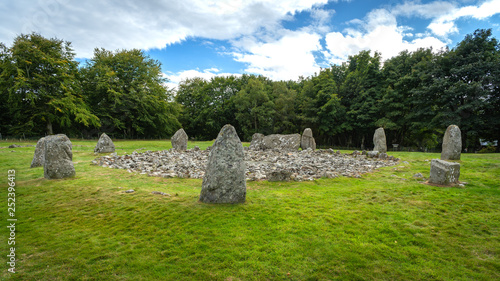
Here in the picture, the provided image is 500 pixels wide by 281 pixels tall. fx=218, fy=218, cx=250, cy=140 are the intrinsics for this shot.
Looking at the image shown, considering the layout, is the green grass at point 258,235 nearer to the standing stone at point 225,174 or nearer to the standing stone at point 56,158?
the standing stone at point 225,174

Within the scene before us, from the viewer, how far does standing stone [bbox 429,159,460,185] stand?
25.9ft

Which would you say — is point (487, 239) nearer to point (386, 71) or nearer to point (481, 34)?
point (481, 34)

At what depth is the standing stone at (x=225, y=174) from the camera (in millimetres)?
5848

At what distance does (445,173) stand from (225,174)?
26.2ft

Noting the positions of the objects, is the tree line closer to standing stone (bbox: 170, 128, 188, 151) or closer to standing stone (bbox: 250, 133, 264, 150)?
standing stone (bbox: 250, 133, 264, 150)

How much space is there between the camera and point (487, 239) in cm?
435

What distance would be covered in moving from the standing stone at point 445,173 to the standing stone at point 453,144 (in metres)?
6.69

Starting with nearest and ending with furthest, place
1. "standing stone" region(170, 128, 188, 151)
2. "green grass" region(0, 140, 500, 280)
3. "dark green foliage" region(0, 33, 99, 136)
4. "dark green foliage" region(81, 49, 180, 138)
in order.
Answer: "green grass" region(0, 140, 500, 280) < "standing stone" region(170, 128, 188, 151) < "dark green foliage" region(0, 33, 99, 136) < "dark green foliage" region(81, 49, 180, 138)

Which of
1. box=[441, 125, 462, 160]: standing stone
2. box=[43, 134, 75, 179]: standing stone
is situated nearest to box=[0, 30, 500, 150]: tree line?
box=[441, 125, 462, 160]: standing stone

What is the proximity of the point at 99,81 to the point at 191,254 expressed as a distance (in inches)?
1499

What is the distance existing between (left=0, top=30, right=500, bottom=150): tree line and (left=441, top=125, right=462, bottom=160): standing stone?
11516mm

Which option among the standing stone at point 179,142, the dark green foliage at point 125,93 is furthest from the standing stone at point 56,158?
the dark green foliage at point 125,93

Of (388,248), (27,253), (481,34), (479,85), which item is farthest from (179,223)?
(481,34)

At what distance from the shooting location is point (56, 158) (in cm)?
818
